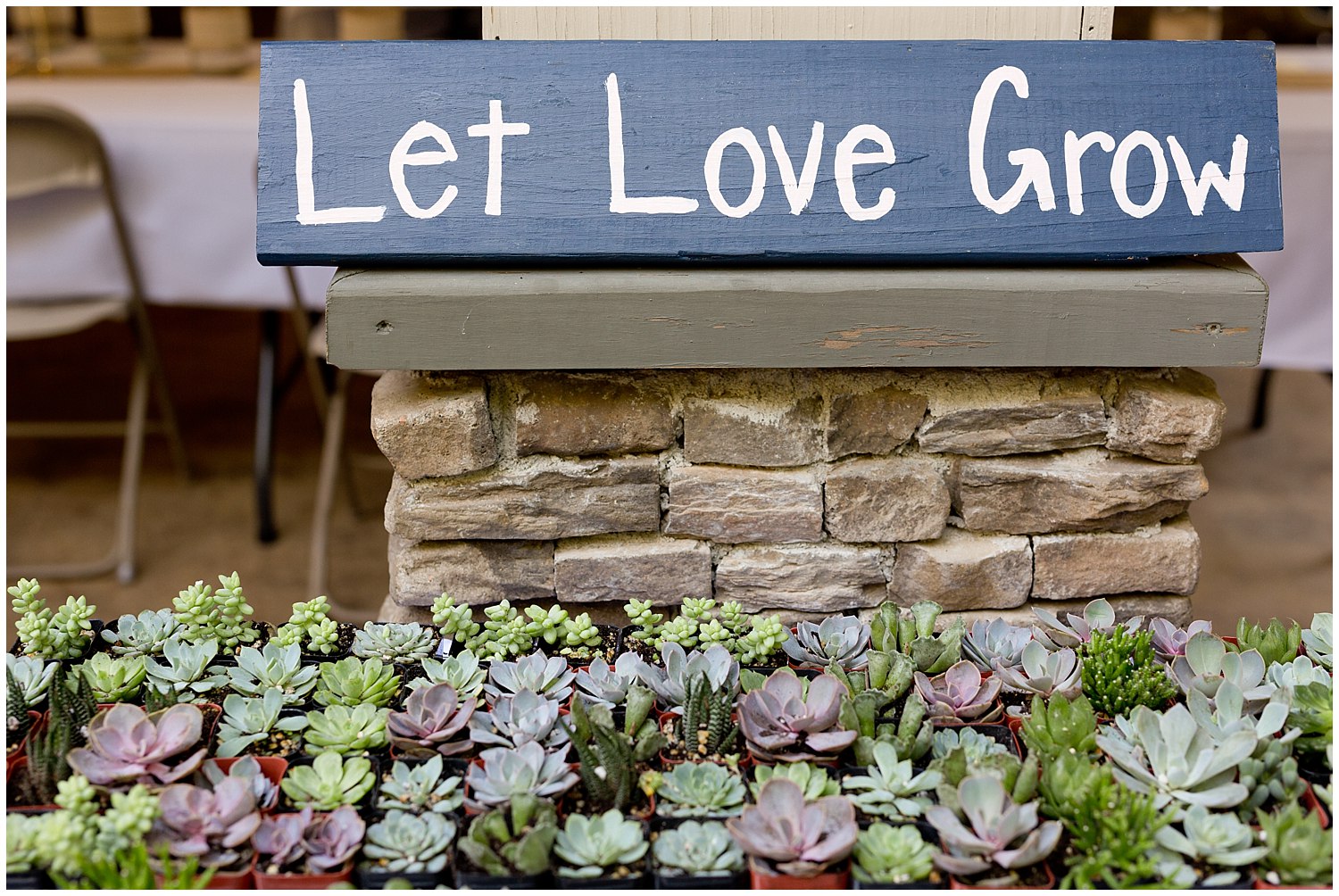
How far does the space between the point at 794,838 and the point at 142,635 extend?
2.26ft

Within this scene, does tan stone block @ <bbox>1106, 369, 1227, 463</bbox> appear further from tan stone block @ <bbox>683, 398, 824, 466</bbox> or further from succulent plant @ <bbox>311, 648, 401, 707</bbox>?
succulent plant @ <bbox>311, 648, 401, 707</bbox>

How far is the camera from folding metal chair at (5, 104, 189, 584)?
2.39m

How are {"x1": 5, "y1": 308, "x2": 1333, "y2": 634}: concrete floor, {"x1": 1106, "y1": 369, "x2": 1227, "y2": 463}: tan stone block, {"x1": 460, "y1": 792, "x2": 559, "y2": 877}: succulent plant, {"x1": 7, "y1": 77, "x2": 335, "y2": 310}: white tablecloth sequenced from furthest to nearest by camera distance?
{"x1": 5, "y1": 308, "x2": 1333, "y2": 634}: concrete floor
{"x1": 7, "y1": 77, "x2": 335, "y2": 310}: white tablecloth
{"x1": 1106, "y1": 369, "x2": 1227, "y2": 463}: tan stone block
{"x1": 460, "y1": 792, "x2": 559, "y2": 877}: succulent plant

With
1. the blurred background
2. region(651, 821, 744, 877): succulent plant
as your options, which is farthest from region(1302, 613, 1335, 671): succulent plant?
the blurred background

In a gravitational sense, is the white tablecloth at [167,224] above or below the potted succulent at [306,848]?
above

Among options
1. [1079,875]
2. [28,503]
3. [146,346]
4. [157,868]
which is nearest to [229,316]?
[28,503]

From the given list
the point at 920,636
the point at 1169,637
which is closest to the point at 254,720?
the point at 920,636

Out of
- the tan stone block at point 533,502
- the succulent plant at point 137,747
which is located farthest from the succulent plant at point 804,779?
the succulent plant at point 137,747

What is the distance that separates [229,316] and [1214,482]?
11.4ft

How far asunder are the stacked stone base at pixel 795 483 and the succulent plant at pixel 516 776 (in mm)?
315

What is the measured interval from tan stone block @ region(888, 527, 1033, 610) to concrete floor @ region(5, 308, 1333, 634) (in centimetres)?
150

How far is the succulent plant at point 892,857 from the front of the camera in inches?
34.2

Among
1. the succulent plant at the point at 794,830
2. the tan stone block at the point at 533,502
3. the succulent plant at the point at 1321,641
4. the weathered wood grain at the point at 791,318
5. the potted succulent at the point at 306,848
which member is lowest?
the potted succulent at the point at 306,848

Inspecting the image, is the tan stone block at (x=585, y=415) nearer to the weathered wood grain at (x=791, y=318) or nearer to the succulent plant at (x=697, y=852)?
the weathered wood grain at (x=791, y=318)
